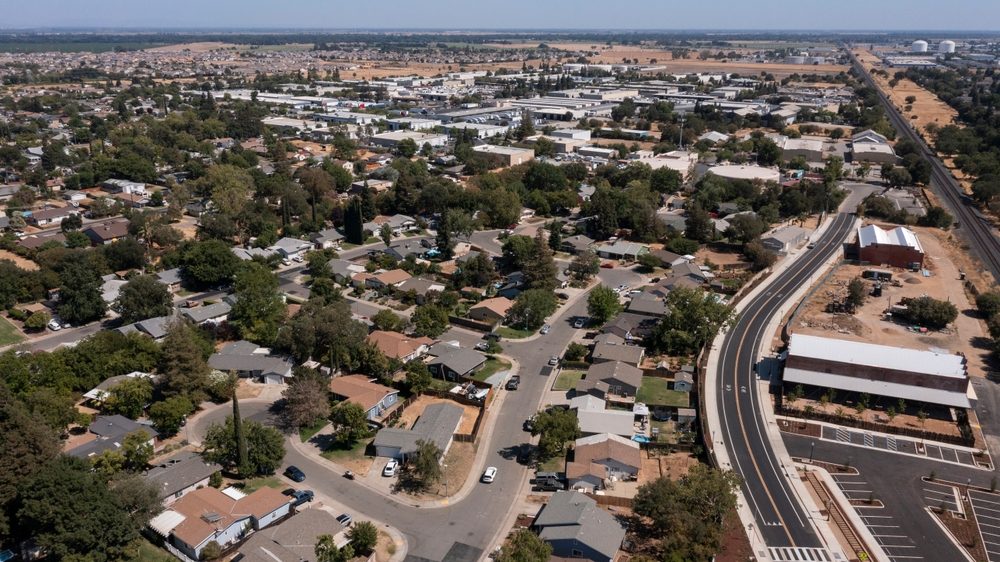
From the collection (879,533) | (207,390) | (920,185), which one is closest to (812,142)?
(920,185)

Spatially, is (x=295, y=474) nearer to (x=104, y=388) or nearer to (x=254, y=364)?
(x=254, y=364)

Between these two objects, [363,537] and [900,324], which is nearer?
[363,537]

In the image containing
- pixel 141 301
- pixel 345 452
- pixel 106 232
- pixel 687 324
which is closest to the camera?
pixel 345 452

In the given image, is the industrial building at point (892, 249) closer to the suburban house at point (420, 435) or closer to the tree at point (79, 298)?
the suburban house at point (420, 435)

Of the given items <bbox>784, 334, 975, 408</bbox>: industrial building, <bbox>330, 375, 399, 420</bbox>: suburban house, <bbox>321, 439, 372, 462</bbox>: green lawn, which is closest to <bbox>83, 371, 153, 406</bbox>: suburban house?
<bbox>330, 375, 399, 420</bbox>: suburban house

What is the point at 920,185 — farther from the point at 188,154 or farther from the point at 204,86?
the point at 204,86

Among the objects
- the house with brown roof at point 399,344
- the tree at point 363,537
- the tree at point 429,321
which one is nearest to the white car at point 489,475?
the tree at point 363,537

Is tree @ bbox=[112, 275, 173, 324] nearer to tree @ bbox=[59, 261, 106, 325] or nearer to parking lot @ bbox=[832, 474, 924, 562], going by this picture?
tree @ bbox=[59, 261, 106, 325]

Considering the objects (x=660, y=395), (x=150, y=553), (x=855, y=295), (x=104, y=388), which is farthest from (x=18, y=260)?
(x=855, y=295)
